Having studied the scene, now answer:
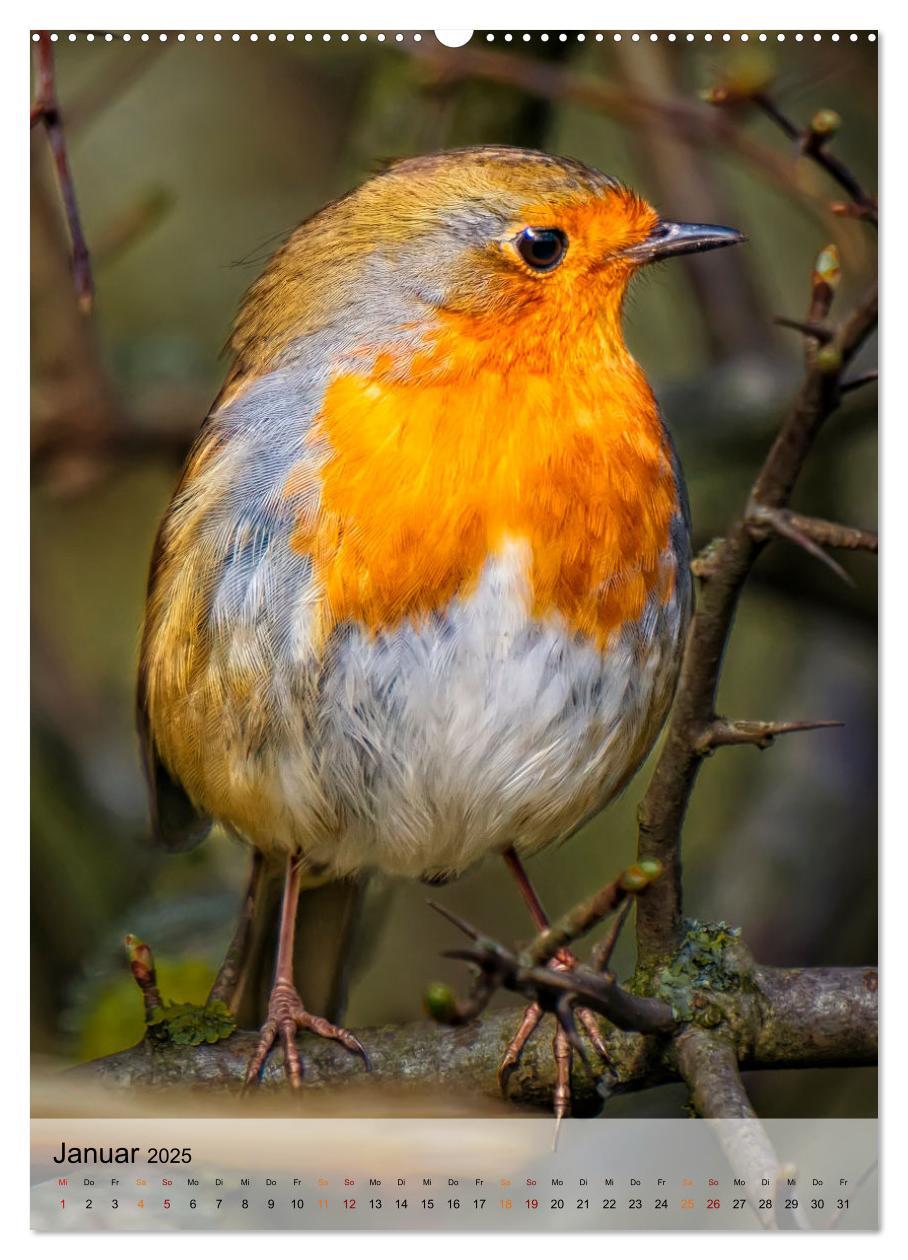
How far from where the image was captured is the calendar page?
5.46ft

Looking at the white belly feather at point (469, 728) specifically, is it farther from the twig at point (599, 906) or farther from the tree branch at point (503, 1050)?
the twig at point (599, 906)

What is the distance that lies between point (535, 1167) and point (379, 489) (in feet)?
2.52

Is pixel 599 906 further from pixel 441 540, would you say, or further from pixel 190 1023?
pixel 190 1023

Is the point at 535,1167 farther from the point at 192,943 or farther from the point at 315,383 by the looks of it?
the point at 315,383

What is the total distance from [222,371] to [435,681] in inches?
36.9

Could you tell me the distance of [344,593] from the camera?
1.66m

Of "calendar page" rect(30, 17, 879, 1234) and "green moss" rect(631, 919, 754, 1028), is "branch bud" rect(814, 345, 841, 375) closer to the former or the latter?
"calendar page" rect(30, 17, 879, 1234)

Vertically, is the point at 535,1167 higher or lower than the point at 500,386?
lower

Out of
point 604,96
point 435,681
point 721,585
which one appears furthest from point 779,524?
point 604,96

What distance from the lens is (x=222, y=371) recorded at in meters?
2.42

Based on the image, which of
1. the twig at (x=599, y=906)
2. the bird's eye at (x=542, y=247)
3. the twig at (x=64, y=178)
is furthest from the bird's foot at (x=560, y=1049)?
the twig at (x=64, y=178)

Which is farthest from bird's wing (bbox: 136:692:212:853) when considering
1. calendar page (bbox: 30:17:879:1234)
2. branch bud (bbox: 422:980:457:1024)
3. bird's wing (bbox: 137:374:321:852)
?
branch bud (bbox: 422:980:457:1024)

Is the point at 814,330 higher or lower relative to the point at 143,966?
higher

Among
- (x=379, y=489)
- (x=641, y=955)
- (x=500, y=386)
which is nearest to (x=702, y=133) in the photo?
(x=500, y=386)
